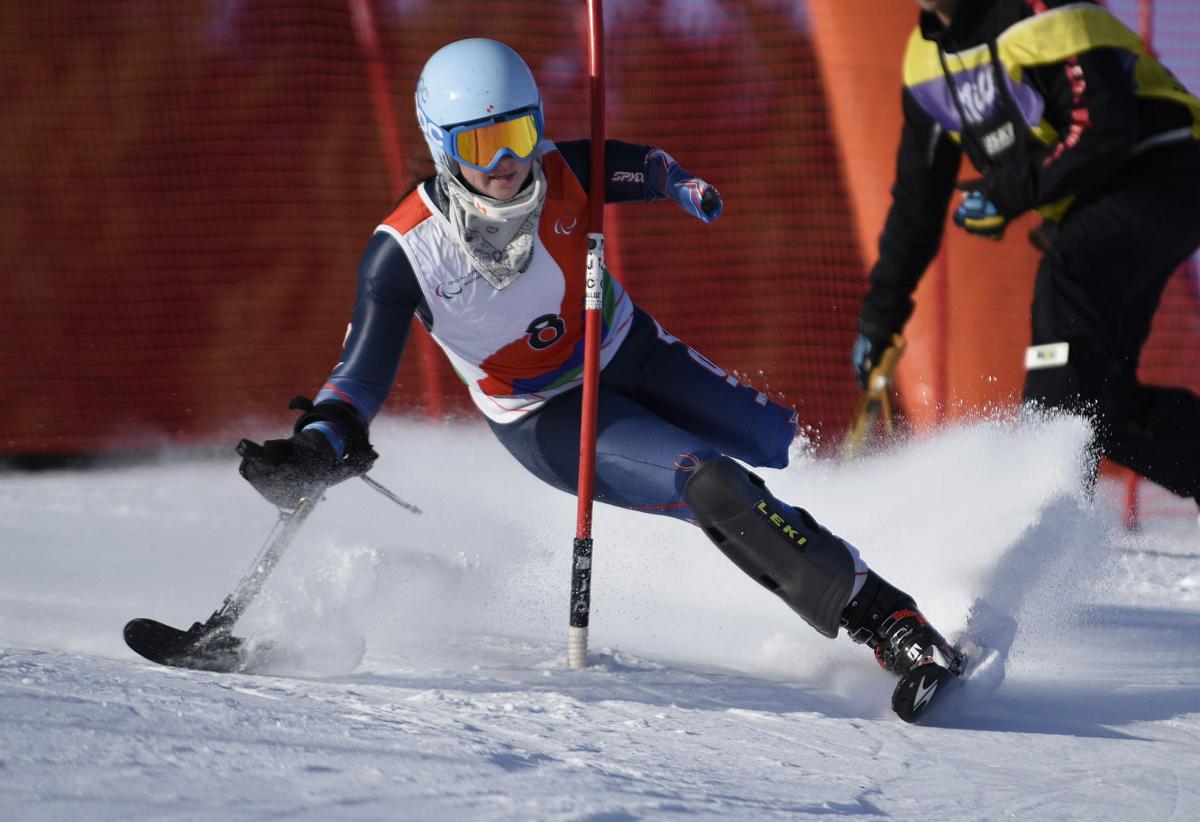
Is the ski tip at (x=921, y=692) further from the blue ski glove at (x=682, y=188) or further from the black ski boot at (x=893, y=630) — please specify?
the blue ski glove at (x=682, y=188)

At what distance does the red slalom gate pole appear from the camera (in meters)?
3.31

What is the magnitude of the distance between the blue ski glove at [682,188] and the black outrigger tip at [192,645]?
154cm

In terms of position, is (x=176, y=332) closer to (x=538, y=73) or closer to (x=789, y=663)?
(x=538, y=73)

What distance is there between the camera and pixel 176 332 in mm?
7309

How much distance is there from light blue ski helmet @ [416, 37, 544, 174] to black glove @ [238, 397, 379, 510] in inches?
27.2

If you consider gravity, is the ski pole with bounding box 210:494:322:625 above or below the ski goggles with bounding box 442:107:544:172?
below

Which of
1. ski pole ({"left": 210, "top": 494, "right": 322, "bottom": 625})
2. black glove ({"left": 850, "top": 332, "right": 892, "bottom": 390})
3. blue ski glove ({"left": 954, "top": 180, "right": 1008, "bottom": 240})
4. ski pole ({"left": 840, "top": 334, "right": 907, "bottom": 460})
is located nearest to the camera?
ski pole ({"left": 210, "top": 494, "right": 322, "bottom": 625})

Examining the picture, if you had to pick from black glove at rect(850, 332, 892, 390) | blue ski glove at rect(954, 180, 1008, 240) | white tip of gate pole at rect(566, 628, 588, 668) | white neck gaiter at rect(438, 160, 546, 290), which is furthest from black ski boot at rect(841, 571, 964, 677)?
black glove at rect(850, 332, 892, 390)

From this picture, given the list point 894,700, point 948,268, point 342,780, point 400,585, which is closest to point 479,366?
point 400,585

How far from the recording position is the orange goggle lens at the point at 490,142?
3.13 m

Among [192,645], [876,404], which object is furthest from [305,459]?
[876,404]

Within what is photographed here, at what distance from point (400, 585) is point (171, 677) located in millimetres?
1231

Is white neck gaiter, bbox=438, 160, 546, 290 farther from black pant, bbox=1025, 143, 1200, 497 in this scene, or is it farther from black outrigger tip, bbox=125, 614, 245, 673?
black pant, bbox=1025, 143, 1200, 497

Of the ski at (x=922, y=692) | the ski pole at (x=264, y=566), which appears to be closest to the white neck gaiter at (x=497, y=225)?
the ski pole at (x=264, y=566)
